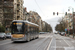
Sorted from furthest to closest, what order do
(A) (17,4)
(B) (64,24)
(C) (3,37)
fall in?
(B) (64,24)
(A) (17,4)
(C) (3,37)

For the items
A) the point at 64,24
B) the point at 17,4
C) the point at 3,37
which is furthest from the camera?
the point at 64,24

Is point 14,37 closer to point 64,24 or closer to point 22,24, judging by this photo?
point 22,24

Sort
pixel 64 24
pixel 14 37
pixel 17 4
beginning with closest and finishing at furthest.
→ pixel 14 37 → pixel 17 4 → pixel 64 24

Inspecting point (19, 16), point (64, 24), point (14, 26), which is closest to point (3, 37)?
point (14, 26)

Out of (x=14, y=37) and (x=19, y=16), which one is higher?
(x=19, y=16)

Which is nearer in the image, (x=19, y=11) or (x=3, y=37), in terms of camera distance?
(x=3, y=37)

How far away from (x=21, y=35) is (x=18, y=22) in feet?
6.99

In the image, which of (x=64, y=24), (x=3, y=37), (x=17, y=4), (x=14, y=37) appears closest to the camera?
(x=14, y=37)

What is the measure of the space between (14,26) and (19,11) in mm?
52139

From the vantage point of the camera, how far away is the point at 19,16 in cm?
7538

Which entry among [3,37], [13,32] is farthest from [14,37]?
[3,37]

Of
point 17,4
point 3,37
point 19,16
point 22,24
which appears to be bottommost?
point 3,37

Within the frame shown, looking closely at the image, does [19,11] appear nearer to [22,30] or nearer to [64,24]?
[64,24]

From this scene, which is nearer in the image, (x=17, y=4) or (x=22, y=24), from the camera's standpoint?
(x=22, y=24)
